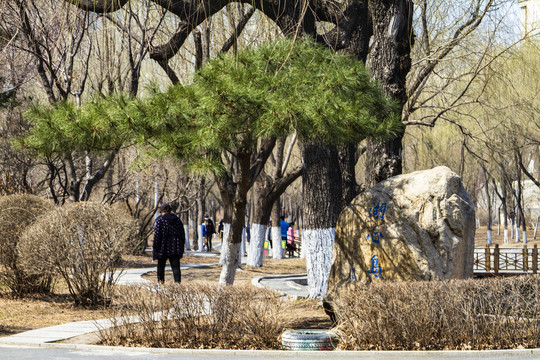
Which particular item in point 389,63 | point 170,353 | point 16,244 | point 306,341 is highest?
point 389,63

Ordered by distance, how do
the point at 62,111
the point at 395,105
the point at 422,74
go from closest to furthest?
the point at 62,111 → the point at 395,105 → the point at 422,74

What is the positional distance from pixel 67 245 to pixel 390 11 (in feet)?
22.3

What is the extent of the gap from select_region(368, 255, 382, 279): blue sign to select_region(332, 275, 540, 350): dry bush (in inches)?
71.9

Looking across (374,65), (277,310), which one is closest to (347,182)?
(374,65)

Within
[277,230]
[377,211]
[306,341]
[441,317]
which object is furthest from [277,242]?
[441,317]

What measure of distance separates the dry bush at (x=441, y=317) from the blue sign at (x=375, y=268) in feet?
5.99

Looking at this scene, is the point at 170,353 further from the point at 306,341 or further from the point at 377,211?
the point at 377,211

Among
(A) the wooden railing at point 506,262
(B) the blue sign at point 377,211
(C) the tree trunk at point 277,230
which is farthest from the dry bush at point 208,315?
(C) the tree trunk at point 277,230

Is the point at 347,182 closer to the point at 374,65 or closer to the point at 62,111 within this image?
the point at 374,65

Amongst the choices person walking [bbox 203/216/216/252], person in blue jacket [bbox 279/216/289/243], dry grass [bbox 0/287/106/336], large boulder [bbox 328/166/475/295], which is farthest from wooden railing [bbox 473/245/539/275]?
person walking [bbox 203/216/216/252]

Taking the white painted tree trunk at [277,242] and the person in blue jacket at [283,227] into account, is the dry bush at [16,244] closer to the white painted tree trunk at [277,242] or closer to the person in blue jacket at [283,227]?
the white painted tree trunk at [277,242]

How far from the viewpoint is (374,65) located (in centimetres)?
1195

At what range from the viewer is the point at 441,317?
7738 millimetres

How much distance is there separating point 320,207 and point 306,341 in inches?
194
